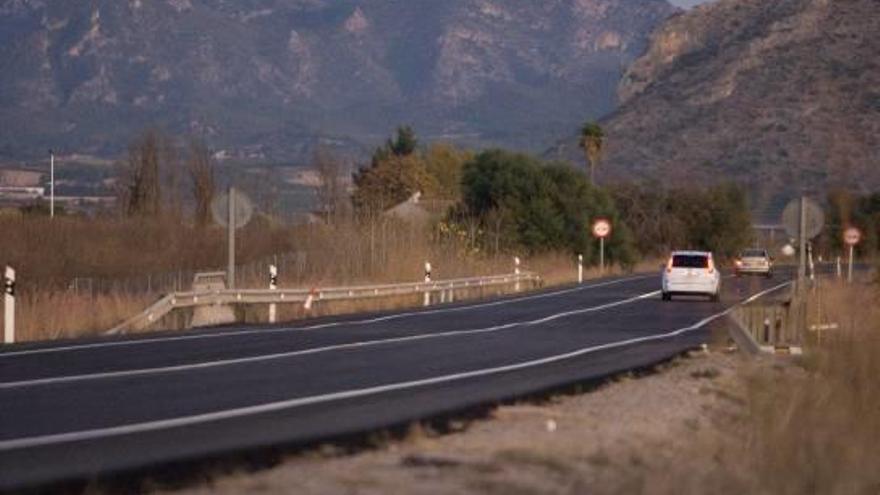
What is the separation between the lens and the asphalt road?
16594 millimetres

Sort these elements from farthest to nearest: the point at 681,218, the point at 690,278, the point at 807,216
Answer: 1. the point at 681,218
2. the point at 690,278
3. the point at 807,216

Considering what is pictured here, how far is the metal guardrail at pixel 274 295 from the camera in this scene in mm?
34594

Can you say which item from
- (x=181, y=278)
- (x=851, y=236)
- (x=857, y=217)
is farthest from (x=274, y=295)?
(x=857, y=217)

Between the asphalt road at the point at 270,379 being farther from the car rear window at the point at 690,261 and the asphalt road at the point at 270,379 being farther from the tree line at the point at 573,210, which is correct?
the tree line at the point at 573,210

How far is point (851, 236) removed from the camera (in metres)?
23.0

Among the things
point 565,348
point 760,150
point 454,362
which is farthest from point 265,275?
point 760,150

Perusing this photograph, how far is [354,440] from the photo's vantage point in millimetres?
17016

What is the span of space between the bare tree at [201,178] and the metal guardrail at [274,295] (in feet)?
66.3

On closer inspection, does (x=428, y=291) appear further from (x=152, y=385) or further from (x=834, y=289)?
(x=152, y=385)

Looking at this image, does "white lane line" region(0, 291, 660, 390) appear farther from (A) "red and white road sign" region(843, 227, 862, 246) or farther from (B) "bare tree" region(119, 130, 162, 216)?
(B) "bare tree" region(119, 130, 162, 216)

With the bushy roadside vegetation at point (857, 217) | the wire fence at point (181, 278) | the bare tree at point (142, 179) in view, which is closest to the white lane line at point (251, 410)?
the bushy roadside vegetation at point (857, 217)

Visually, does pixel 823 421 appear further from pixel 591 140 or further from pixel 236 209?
pixel 591 140

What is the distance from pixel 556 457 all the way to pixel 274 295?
2409cm

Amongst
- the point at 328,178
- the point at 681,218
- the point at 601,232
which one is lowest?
the point at 601,232
